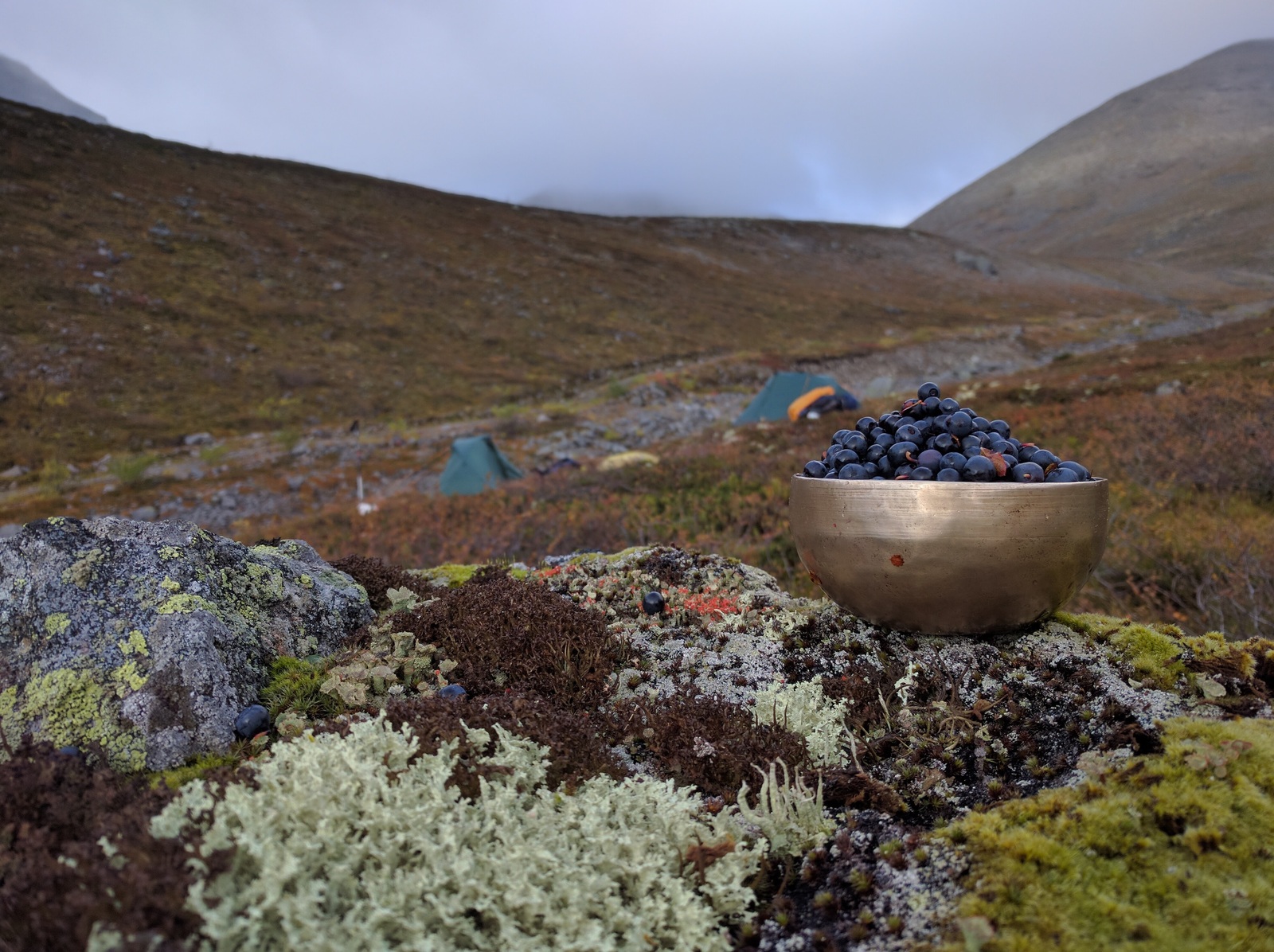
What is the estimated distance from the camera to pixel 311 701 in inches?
120

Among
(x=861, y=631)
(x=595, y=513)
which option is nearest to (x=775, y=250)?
(x=595, y=513)

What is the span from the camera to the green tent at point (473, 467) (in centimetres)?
1723

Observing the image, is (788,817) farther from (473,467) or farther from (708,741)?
(473,467)

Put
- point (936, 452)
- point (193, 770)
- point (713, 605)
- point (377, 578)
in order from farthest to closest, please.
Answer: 1. point (377, 578)
2. point (713, 605)
3. point (936, 452)
4. point (193, 770)

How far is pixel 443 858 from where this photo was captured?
74.0 inches

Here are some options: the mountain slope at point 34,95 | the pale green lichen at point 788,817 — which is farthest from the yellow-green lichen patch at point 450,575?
the mountain slope at point 34,95

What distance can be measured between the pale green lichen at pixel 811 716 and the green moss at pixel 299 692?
5.85ft

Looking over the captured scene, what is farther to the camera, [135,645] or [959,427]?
[959,427]

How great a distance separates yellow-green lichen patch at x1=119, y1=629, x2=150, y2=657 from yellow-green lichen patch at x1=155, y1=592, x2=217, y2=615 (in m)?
0.12

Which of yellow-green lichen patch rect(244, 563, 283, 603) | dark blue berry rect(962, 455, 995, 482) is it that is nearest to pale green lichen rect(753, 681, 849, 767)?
dark blue berry rect(962, 455, 995, 482)

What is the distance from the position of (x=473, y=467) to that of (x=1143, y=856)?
16.4m

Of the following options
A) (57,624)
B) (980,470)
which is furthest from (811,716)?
(57,624)

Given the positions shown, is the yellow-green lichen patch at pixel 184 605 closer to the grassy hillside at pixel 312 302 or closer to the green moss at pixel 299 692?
the green moss at pixel 299 692

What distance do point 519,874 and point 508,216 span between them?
58983 millimetres
